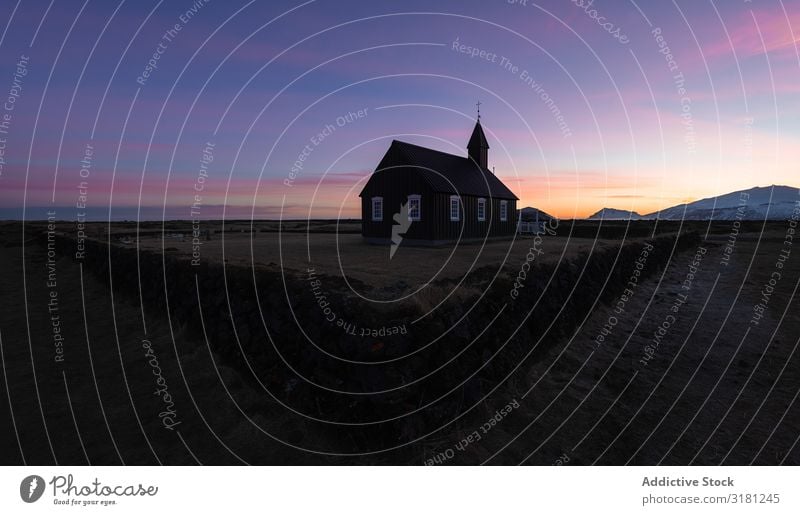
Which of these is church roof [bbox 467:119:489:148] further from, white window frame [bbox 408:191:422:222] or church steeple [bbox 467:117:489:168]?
white window frame [bbox 408:191:422:222]

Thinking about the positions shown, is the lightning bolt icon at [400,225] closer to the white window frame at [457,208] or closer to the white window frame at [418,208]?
the white window frame at [418,208]

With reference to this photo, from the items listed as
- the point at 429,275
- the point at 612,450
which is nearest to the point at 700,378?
the point at 612,450

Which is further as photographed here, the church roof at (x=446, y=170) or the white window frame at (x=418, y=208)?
the church roof at (x=446, y=170)

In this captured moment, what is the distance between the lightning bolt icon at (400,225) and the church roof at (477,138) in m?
11.6

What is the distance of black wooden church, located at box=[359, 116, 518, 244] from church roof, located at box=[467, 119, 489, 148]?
8.69 ft

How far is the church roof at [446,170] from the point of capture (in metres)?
27.5

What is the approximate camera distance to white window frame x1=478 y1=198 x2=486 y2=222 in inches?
1209

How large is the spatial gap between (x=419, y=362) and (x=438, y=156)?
78.9 ft

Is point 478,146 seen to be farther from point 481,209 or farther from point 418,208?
point 418,208

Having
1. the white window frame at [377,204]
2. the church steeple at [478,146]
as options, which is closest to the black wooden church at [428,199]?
the white window frame at [377,204]

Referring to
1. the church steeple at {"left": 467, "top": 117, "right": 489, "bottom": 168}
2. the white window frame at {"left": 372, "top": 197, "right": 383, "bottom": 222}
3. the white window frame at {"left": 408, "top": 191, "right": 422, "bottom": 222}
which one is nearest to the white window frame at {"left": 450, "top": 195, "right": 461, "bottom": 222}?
the white window frame at {"left": 408, "top": 191, "right": 422, "bottom": 222}

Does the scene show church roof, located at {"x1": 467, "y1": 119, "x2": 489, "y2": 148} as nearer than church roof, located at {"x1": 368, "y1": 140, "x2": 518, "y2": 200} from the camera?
No

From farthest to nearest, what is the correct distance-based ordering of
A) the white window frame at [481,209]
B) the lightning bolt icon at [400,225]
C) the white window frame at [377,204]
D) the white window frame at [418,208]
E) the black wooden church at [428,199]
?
the white window frame at [481,209] < the white window frame at [377,204] < the lightning bolt icon at [400,225] < the white window frame at [418,208] < the black wooden church at [428,199]

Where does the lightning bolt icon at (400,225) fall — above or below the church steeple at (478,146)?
below
